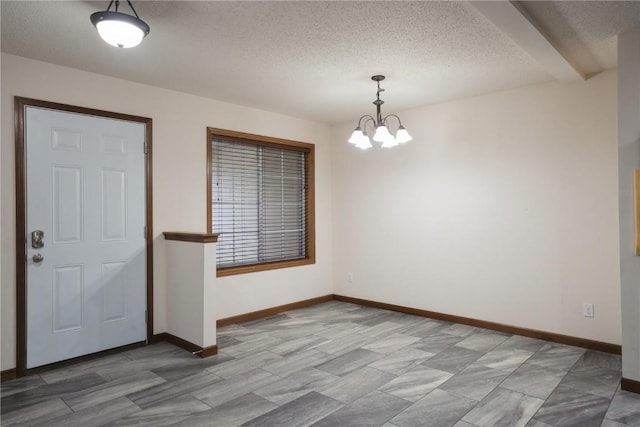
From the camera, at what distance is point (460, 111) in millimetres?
4316

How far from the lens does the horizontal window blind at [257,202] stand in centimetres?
450

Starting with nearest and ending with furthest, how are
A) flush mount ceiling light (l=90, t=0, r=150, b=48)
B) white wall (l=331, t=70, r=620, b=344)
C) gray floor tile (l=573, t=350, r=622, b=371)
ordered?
flush mount ceiling light (l=90, t=0, r=150, b=48) < gray floor tile (l=573, t=350, r=622, b=371) < white wall (l=331, t=70, r=620, b=344)

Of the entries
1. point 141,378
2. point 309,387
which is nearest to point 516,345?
point 309,387

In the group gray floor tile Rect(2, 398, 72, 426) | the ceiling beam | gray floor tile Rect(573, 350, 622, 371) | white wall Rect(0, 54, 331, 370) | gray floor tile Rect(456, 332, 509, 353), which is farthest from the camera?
gray floor tile Rect(456, 332, 509, 353)

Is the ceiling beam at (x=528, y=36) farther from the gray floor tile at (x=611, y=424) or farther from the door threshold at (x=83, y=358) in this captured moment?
the door threshold at (x=83, y=358)

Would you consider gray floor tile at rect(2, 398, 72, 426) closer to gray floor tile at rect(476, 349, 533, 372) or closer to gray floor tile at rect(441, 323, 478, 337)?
gray floor tile at rect(476, 349, 533, 372)

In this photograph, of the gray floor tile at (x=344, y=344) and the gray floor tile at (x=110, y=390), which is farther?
the gray floor tile at (x=344, y=344)

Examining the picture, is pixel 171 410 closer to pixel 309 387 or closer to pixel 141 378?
pixel 141 378

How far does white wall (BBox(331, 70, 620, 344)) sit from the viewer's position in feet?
11.5

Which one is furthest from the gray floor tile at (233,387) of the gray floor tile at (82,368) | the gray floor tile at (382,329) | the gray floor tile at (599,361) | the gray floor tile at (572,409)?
the gray floor tile at (599,361)

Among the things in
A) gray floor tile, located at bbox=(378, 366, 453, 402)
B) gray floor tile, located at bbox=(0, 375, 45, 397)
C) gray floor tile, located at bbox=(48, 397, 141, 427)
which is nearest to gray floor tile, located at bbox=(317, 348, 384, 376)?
gray floor tile, located at bbox=(378, 366, 453, 402)

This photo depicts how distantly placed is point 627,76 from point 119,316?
14.3ft

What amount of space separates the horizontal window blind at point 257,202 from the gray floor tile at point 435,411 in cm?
267

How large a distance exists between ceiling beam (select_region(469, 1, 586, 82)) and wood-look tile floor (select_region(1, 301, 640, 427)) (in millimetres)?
2350
